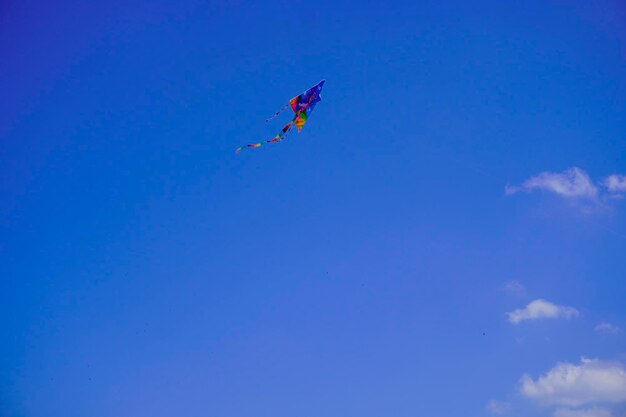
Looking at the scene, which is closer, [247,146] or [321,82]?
[247,146]

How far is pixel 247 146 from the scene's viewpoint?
10.6 m

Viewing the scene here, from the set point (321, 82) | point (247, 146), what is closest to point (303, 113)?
point (321, 82)

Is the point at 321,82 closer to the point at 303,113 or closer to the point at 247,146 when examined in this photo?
the point at 303,113

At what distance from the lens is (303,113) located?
1228 cm

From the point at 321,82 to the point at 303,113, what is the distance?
1.58 meters

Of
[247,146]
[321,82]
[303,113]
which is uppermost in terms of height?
[321,82]

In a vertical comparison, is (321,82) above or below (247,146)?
above

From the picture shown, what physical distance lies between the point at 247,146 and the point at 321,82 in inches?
182

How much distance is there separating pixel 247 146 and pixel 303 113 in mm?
3256

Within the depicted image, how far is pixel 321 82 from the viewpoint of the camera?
12.3 meters

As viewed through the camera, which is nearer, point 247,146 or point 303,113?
point 247,146

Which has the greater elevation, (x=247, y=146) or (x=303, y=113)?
(x=303, y=113)
